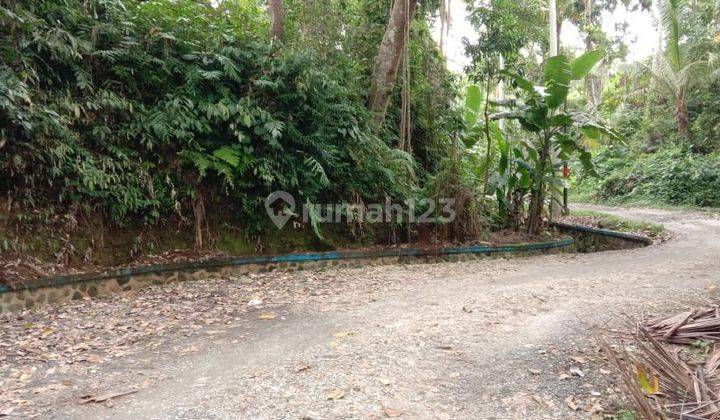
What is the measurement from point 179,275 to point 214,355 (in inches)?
92.0

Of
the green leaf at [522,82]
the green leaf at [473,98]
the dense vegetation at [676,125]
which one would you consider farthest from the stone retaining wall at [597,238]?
the dense vegetation at [676,125]

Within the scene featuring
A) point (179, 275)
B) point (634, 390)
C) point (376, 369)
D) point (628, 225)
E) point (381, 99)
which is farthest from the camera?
point (628, 225)

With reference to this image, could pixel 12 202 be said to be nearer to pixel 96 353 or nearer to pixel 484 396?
pixel 96 353

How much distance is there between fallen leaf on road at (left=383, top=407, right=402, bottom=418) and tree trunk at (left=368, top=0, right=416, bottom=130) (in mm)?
5500

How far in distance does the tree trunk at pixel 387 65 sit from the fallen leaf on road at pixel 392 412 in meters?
5.50

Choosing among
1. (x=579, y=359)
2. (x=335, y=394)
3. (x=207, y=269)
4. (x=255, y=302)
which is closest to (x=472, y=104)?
(x=207, y=269)

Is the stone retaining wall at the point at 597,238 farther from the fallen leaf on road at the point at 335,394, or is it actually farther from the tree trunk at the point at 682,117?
the tree trunk at the point at 682,117

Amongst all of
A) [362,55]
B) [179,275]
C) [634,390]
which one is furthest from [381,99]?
[634,390]

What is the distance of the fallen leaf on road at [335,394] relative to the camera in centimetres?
291

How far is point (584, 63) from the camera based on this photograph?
7.94m

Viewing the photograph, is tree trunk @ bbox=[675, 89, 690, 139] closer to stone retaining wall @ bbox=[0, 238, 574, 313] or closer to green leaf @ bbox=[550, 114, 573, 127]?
green leaf @ bbox=[550, 114, 573, 127]

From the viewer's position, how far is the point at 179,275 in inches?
225

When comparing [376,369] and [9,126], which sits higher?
[9,126]

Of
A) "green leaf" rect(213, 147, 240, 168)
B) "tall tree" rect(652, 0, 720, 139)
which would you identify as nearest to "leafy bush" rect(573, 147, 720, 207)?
"tall tree" rect(652, 0, 720, 139)
